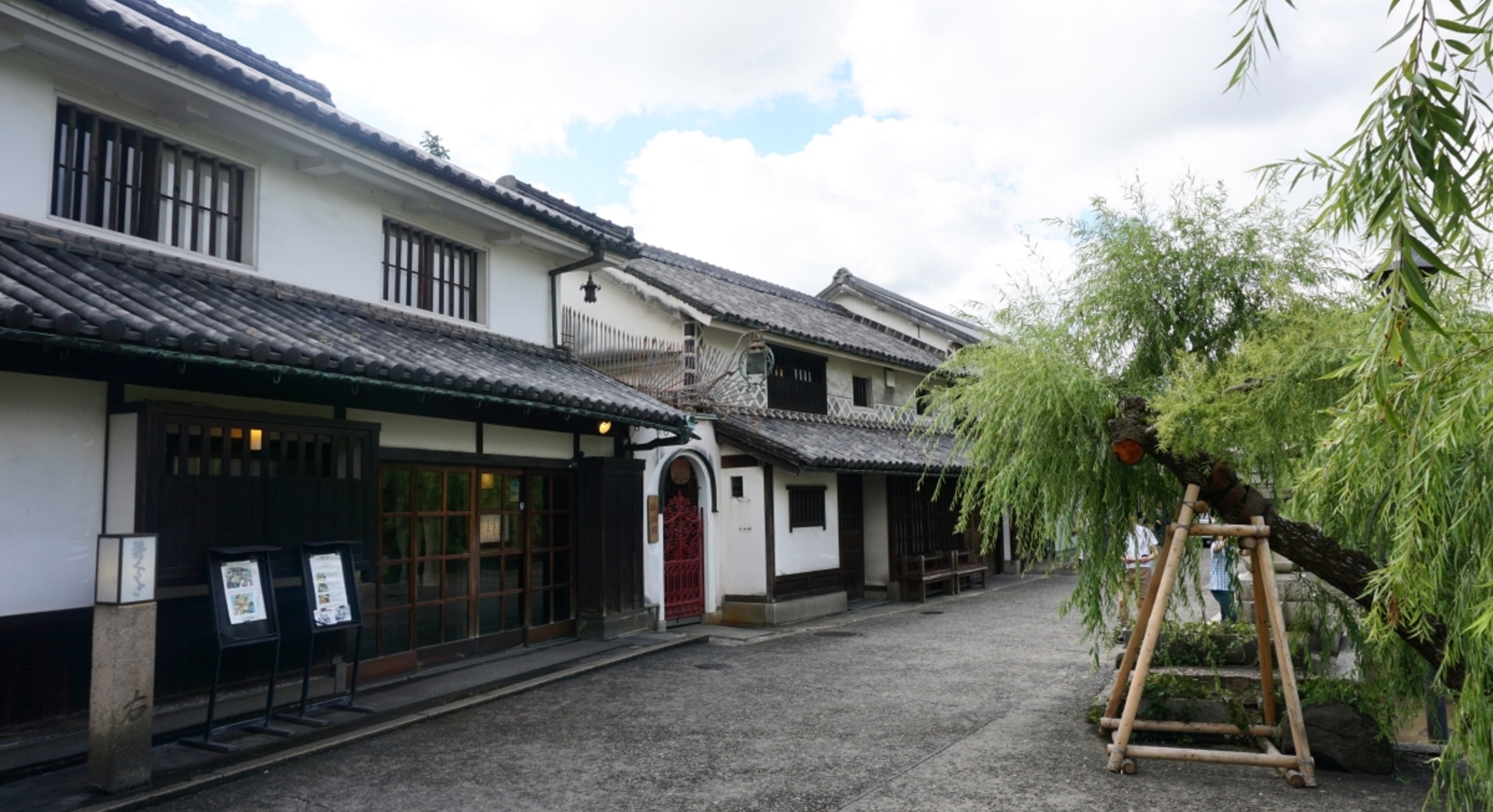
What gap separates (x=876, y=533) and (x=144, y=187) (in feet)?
44.7

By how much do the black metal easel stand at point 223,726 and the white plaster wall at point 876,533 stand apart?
1236cm

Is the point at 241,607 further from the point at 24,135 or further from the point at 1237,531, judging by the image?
the point at 1237,531

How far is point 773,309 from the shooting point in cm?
1962

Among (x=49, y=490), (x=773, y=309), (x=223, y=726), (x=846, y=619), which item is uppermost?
(x=773, y=309)

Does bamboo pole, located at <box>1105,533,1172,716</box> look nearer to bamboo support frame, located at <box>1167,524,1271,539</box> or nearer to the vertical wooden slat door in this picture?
bamboo support frame, located at <box>1167,524,1271,539</box>

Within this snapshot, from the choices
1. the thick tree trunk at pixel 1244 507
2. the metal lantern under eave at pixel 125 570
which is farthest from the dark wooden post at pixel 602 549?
the thick tree trunk at pixel 1244 507

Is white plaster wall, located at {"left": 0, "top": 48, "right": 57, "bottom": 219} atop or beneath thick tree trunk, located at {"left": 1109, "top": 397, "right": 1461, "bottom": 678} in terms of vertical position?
atop

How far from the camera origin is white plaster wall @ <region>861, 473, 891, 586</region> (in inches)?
704

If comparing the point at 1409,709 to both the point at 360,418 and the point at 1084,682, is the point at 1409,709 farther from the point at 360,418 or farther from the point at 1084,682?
the point at 360,418

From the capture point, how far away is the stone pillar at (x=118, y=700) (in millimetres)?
5578

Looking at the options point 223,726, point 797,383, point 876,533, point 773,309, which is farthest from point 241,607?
point 773,309

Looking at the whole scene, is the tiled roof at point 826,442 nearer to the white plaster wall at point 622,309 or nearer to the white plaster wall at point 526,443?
the white plaster wall at point 622,309

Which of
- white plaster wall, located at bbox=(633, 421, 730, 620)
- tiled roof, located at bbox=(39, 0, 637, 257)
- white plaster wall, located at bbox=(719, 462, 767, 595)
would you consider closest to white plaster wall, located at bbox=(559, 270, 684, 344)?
tiled roof, located at bbox=(39, 0, 637, 257)

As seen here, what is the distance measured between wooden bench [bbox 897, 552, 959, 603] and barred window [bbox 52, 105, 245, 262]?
42.4 ft
